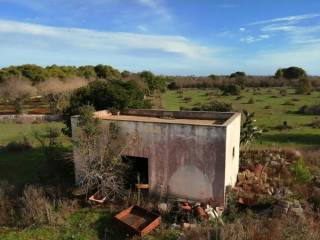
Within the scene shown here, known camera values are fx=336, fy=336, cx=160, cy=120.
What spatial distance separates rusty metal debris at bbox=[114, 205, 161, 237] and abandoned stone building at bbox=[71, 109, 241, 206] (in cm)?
153

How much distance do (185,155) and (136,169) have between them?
2872mm

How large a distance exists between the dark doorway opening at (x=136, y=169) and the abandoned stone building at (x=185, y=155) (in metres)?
0.20

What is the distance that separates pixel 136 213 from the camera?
496 inches

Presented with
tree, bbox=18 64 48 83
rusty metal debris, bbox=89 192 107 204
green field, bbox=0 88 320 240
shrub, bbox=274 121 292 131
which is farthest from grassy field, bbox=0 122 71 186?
tree, bbox=18 64 48 83

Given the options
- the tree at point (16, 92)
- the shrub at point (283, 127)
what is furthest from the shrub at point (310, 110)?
the tree at point (16, 92)

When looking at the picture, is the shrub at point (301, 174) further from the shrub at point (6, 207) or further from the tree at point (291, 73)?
the tree at point (291, 73)

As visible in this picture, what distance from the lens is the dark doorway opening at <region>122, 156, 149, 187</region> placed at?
47.6 ft

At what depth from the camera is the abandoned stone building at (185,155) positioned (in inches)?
504

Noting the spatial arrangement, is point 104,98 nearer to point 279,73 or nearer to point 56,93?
point 56,93

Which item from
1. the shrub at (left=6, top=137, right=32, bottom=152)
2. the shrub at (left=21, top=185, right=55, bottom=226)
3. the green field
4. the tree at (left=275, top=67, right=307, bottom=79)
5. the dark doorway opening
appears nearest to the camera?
the green field

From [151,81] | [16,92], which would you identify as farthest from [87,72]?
[16,92]

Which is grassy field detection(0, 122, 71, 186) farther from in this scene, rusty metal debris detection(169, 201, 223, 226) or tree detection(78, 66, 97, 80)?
tree detection(78, 66, 97, 80)

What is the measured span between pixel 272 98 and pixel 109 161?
3938 centimetres

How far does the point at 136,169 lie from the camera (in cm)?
1503
